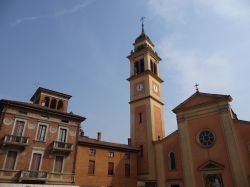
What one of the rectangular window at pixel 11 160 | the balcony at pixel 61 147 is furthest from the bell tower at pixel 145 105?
the rectangular window at pixel 11 160

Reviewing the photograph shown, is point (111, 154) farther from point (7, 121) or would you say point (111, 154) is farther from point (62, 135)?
point (7, 121)

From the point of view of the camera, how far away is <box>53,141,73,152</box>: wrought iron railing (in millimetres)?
24656

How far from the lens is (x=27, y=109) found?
24.7 m

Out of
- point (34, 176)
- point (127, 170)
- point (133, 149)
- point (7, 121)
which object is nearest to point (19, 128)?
point (7, 121)

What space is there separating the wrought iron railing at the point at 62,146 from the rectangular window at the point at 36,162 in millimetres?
1699

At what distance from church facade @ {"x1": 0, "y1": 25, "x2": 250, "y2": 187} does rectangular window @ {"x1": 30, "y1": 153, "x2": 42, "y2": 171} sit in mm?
96

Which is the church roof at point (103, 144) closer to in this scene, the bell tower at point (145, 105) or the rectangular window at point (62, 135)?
the rectangular window at point (62, 135)

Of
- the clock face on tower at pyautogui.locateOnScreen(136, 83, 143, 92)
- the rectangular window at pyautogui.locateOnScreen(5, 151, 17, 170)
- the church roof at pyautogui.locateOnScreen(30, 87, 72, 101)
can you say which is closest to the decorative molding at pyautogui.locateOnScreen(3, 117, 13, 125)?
the rectangular window at pyautogui.locateOnScreen(5, 151, 17, 170)

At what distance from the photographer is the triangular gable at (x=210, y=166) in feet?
80.6

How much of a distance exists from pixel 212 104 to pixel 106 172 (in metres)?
15.3

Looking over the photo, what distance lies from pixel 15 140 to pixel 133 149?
50.5 feet

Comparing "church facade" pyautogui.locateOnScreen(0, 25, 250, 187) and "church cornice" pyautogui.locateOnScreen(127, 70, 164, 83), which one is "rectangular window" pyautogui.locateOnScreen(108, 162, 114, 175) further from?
"church cornice" pyautogui.locateOnScreen(127, 70, 164, 83)

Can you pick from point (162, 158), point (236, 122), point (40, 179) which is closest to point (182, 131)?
point (162, 158)

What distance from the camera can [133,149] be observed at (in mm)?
31938
